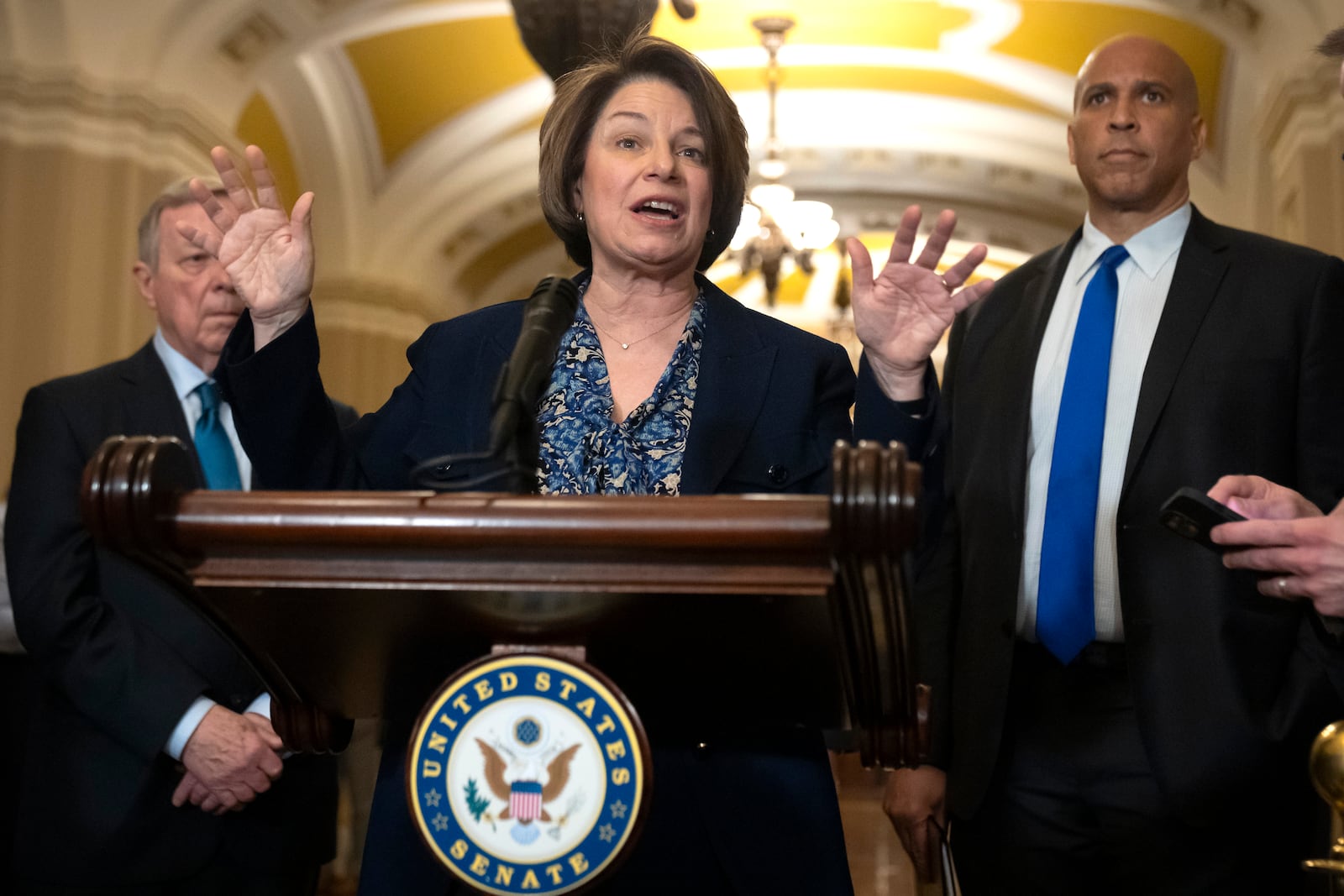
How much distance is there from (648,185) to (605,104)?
0.18m

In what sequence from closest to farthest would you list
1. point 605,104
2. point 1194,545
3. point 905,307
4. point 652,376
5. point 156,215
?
point 905,307, point 652,376, point 605,104, point 1194,545, point 156,215

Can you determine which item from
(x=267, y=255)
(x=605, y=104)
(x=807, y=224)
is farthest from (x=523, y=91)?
(x=267, y=255)

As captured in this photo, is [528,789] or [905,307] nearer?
[528,789]

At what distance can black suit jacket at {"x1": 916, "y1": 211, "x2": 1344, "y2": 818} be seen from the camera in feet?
6.72

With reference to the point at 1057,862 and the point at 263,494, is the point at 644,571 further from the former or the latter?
the point at 1057,862

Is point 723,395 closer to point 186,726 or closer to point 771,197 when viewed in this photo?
point 186,726

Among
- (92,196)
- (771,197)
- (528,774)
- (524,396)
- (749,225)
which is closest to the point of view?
(528,774)

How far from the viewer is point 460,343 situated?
1689 mm

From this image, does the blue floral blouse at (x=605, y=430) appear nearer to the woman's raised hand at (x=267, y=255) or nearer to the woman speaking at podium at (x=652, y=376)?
the woman speaking at podium at (x=652, y=376)

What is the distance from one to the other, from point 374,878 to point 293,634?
28 cm

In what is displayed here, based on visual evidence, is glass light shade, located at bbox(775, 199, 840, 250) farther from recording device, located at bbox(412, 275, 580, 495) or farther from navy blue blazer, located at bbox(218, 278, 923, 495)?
recording device, located at bbox(412, 275, 580, 495)

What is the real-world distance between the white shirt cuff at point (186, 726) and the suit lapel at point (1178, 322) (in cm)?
150

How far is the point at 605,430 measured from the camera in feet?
5.24

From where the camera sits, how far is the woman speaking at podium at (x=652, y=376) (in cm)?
133
